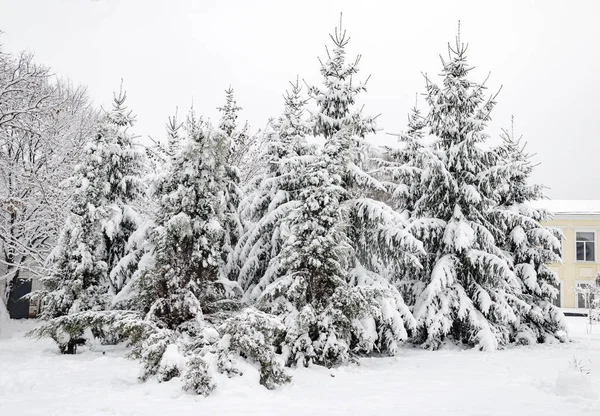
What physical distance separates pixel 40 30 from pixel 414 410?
1846 cm

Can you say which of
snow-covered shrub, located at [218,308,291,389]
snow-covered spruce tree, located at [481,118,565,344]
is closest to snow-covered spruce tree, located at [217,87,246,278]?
snow-covered shrub, located at [218,308,291,389]

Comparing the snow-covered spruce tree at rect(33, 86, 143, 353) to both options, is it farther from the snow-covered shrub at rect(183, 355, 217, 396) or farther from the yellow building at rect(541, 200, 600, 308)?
the yellow building at rect(541, 200, 600, 308)

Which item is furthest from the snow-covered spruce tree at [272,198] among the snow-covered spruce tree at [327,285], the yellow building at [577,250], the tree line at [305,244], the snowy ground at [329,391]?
the yellow building at [577,250]

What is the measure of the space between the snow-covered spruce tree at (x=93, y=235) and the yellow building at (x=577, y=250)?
30.6 m

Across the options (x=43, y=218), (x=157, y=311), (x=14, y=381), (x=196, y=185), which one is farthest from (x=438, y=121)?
(x=43, y=218)

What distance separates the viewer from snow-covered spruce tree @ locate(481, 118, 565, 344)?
1573 centimetres

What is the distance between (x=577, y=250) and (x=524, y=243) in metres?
21.8

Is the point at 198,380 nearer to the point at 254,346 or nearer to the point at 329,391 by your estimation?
the point at 254,346

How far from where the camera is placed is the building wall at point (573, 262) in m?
34.1

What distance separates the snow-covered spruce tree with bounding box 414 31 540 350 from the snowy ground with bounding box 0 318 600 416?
103 inches

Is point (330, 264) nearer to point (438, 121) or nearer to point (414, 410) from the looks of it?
point (414, 410)

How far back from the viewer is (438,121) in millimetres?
16000

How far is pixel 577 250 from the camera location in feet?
114

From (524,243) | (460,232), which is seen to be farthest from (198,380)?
(524,243)
